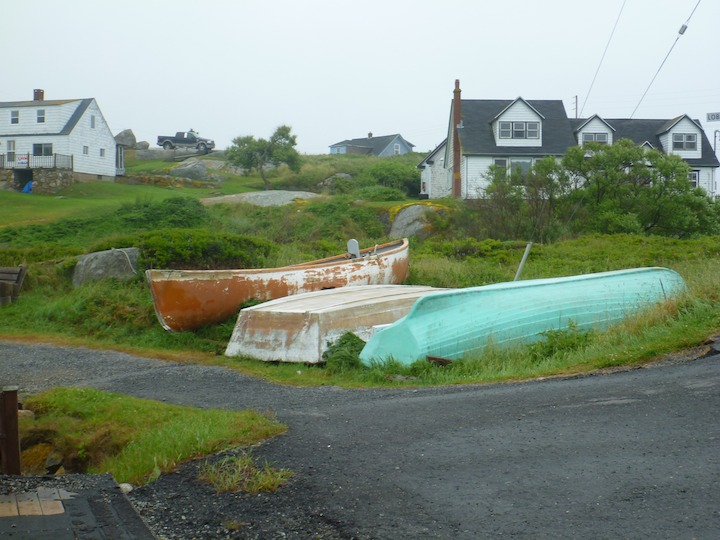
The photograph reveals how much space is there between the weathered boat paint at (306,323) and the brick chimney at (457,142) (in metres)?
28.5

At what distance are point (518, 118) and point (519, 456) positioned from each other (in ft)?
134

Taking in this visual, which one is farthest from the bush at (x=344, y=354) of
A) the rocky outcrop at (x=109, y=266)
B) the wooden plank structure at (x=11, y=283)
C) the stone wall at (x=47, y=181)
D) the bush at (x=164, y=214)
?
the stone wall at (x=47, y=181)

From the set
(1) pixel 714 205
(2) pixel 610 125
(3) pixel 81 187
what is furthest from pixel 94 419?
(2) pixel 610 125

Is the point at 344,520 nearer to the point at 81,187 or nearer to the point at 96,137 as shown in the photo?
the point at 81,187

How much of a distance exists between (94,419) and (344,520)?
4877 millimetres

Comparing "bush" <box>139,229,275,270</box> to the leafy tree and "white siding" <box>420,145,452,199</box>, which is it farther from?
the leafy tree

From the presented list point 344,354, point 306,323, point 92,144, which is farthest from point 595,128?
point 344,354

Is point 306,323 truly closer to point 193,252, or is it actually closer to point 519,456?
point 519,456

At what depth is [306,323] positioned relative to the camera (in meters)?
13.2

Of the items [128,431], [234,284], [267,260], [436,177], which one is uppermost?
[436,177]

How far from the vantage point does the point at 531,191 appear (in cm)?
3027

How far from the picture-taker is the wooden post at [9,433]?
6949 millimetres

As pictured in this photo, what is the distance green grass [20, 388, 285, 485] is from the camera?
674 cm

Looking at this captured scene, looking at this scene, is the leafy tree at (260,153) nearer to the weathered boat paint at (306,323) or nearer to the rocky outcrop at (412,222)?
the rocky outcrop at (412,222)
